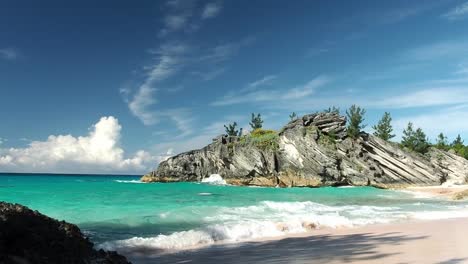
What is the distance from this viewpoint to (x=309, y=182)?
205 feet

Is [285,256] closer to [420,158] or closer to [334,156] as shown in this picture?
[334,156]

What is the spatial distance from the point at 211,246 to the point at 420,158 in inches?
2558

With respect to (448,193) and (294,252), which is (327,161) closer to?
(448,193)

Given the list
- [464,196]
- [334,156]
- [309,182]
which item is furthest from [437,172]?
[464,196]

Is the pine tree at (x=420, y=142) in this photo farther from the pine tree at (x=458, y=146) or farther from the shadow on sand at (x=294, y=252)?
the shadow on sand at (x=294, y=252)

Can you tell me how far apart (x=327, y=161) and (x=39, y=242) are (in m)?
61.3

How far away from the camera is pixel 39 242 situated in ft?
20.4

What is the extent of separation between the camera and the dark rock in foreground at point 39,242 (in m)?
5.67

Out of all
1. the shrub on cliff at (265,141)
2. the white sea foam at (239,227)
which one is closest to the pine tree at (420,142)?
the shrub on cliff at (265,141)

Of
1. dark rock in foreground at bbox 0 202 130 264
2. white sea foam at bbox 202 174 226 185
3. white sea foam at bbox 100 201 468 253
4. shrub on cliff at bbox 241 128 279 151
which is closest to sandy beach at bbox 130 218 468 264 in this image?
white sea foam at bbox 100 201 468 253

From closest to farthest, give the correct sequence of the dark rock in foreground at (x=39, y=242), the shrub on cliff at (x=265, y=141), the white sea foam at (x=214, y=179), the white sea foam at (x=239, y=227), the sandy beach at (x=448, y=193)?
the dark rock in foreground at (x=39, y=242) → the white sea foam at (x=239, y=227) → the sandy beach at (x=448, y=193) → the shrub on cliff at (x=265, y=141) → the white sea foam at (x=214, y=179)

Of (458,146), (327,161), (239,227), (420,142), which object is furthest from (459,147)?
(239,227)

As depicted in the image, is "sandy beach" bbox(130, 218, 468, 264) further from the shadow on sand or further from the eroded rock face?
the eroded rock face

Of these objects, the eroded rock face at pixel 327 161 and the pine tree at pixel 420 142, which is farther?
the pine tree at pixel 420 142
